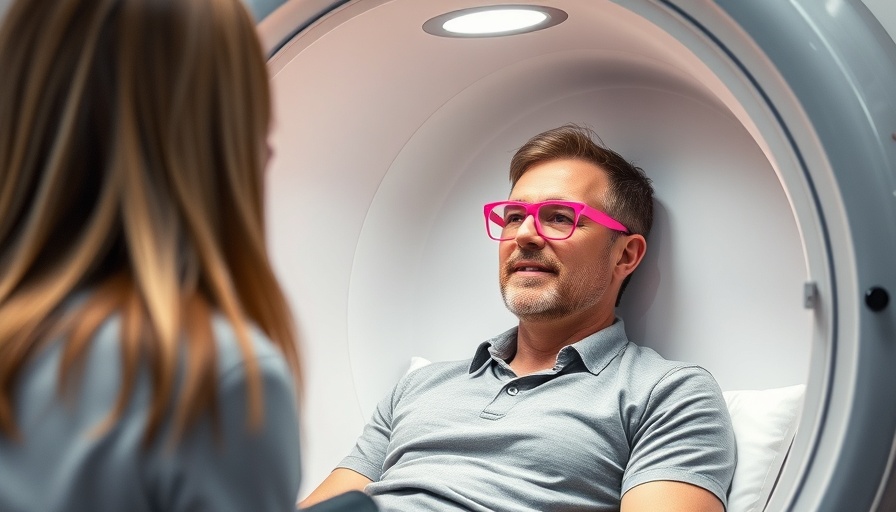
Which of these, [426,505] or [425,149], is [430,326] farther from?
[426,505]

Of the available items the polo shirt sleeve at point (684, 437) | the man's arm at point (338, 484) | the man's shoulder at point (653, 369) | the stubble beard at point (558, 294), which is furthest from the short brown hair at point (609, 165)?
the man's arm at point (338, 484)

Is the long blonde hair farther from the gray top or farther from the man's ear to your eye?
the man's ear

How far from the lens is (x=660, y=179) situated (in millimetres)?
2029

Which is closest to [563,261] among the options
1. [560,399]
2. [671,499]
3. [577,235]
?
[577,235]

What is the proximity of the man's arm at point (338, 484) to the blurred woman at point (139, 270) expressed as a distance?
117 cm

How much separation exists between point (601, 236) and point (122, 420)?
4.57ft

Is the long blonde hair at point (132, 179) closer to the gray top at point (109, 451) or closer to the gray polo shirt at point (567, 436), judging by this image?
the gray top at point (109, 451)

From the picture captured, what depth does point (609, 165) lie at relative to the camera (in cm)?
202

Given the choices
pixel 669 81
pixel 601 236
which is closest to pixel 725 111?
pixel 669 81

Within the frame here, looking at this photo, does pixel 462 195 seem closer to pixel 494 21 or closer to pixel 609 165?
pixel 609 165

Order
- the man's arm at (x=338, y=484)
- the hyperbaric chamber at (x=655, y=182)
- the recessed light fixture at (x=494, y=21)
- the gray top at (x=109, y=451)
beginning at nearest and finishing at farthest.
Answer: the gray top at (x=109, y=451) → the hyperbaric chamber at (x=655, y=182) → the recessed light fixture at (x=494, y=21) → the man's arm at (x=338, y=484)

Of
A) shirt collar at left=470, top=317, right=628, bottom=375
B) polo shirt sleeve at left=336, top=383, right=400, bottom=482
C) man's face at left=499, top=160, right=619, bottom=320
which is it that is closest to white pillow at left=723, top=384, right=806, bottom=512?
shirt collar at left=470, top=317, right=628, bottom=375

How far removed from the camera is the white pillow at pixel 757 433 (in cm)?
161

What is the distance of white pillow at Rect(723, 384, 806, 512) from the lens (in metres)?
1.61
